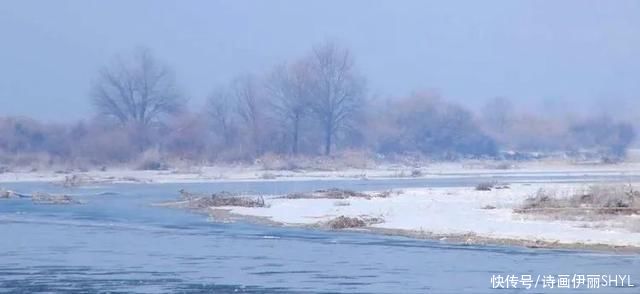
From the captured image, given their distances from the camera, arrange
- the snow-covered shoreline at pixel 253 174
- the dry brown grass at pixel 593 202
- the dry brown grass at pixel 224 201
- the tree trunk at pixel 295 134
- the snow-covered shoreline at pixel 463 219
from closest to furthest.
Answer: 1. the snow-covered shoreline at pixel 463 219
2. the dry brown grass at pixel 593 202
3. the dry brown grass at pixel 224 201
4. the snow-covered shoreline at pixel 253 174
5. the tree trunk at pixel 295 134

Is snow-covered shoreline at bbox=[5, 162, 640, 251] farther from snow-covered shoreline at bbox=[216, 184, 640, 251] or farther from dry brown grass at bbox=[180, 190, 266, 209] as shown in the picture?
dry brown grass at bbox=[180, 190, 266, 209]

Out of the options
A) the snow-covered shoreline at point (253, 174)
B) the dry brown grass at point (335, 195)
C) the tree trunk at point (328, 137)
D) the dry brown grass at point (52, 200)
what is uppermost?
the tree trunk at point (328, 137)

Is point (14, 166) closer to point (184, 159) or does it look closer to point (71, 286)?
point (184, 159)

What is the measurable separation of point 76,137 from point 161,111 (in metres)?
12.0

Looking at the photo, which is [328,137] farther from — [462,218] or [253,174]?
[462,218]

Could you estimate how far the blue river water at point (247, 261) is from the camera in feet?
66.1

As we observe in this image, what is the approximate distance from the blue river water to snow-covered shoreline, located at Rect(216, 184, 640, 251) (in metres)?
1.32

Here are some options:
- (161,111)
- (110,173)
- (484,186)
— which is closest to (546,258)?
(484,186)

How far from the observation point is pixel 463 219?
33500 mm

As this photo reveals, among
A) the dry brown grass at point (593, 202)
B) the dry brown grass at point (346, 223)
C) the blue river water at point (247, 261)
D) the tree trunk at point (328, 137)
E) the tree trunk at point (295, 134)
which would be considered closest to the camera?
the blue river water at point (247, 261)

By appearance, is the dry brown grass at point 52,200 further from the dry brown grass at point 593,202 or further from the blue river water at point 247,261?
the dry brown grass at point 593,202

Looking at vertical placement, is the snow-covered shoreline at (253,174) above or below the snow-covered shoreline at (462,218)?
above

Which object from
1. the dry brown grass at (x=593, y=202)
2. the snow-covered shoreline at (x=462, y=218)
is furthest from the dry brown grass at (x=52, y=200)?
the dry brown grass at (x=593, y=202)

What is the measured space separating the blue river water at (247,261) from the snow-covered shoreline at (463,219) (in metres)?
1.32
